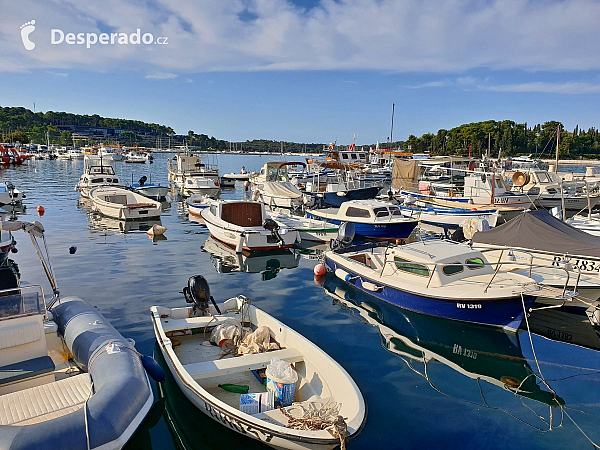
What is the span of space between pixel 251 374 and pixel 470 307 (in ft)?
19.1

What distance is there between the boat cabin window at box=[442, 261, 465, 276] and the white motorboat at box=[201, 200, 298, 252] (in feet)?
29.4

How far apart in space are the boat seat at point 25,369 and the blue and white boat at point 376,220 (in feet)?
53.7

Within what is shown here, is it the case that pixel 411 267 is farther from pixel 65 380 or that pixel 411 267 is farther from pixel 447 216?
pixel 447 216

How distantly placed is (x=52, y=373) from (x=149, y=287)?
719cm

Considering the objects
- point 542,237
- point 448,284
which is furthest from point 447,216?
point 448,284

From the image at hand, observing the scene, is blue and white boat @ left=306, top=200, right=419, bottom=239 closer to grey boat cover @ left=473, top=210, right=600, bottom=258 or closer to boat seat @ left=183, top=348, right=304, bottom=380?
grey boat cover @ left=473, top=210, right=600, bottom=258

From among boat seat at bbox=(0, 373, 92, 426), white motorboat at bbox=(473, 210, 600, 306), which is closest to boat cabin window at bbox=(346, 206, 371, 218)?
white motorboat at bbox=(473, 210, 600, 306)

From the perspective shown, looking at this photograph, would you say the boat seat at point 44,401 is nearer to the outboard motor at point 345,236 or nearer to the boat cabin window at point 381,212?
the outboard motor at point 345,236

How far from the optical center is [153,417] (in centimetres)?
748

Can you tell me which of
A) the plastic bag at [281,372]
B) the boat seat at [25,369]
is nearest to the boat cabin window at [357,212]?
the plastic bag at [281,372]

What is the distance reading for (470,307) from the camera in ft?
35.7

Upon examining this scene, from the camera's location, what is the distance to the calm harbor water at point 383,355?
7.14 meters

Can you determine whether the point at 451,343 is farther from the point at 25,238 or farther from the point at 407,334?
the point at 25,238

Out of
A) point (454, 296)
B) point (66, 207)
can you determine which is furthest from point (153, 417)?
point (66, 207)
